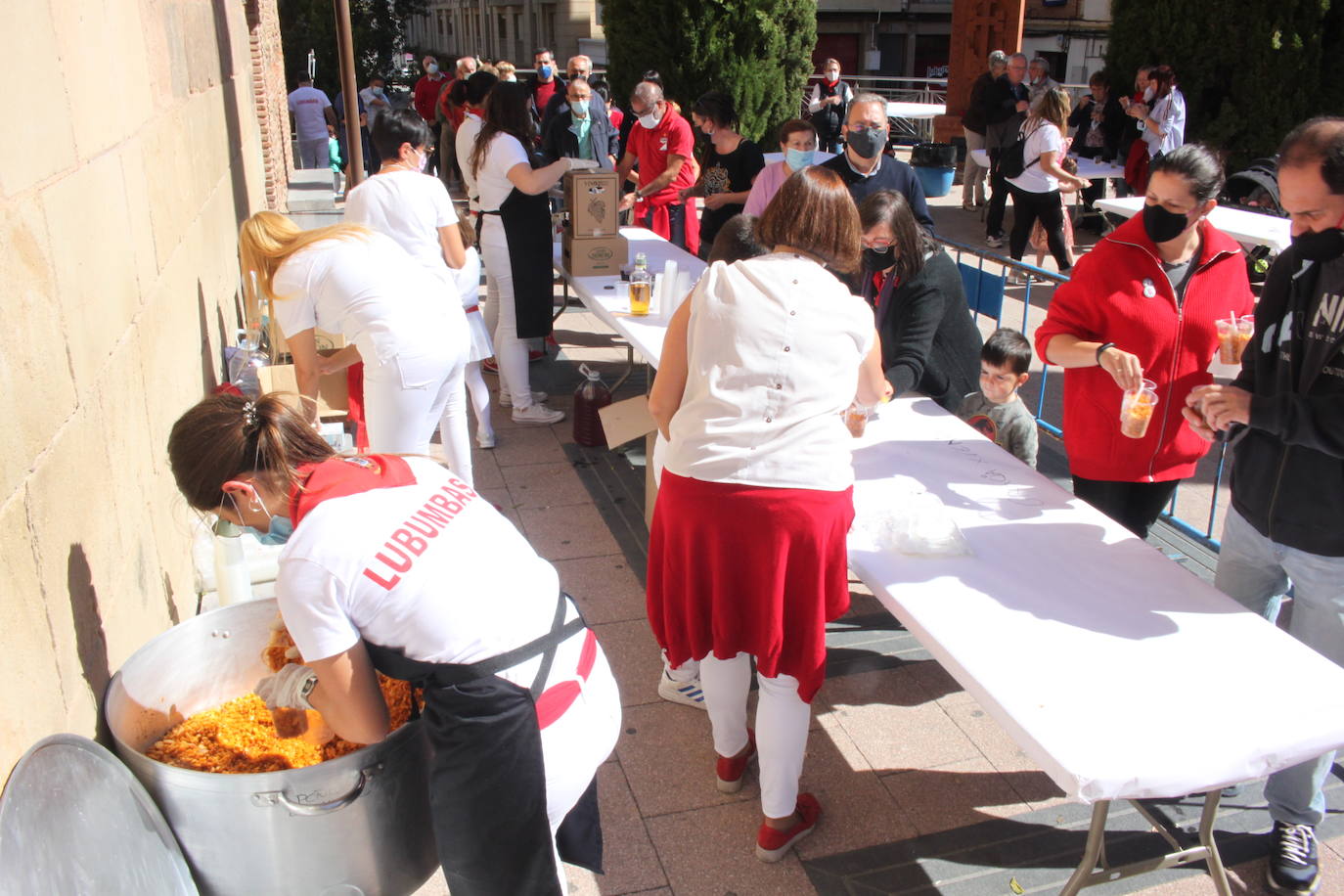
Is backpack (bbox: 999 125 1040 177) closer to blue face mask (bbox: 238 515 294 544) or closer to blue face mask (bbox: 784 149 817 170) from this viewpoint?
blue face mask (bbox: 784 149 817 170)

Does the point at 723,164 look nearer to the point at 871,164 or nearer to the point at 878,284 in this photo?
the point at 871,164

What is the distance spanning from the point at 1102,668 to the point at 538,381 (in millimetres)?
4740

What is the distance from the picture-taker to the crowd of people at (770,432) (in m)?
1.79

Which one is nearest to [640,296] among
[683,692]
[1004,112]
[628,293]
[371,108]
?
[628,293]

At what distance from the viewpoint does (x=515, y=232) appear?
536 centimetres

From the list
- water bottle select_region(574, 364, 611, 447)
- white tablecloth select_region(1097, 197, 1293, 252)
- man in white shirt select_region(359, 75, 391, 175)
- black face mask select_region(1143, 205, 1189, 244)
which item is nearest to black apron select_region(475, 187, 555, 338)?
water bottle select_region(574, 364, 611, 447)

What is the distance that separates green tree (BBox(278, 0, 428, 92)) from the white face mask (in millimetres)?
10247

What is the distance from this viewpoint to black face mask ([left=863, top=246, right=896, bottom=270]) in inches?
133

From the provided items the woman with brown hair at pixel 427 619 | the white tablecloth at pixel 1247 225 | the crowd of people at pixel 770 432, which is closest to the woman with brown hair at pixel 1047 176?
the white tablecloth at pixel 1247 225

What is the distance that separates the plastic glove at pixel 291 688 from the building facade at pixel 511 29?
23.5 meters

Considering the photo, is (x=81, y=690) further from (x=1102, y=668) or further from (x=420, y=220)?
(x=420, y=220)

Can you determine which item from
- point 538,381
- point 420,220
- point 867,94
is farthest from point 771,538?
point 538,381

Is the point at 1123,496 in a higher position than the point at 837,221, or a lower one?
lower

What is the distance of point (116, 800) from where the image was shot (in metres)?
1.62
